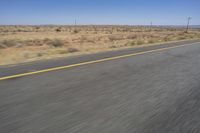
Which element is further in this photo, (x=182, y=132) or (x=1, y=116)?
(x=1, y=116)

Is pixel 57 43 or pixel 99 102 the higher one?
pixel 99 102

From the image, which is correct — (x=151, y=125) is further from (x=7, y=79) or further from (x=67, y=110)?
(x=7, y=79)

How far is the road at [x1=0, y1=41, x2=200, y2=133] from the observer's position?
2777 millimetres

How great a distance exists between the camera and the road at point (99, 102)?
2.78 m

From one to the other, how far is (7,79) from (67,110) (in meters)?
2.59

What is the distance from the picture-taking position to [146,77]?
563cm

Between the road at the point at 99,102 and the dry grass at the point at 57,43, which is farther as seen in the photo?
the dry grass at the point at 57,43

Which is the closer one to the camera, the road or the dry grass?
the road

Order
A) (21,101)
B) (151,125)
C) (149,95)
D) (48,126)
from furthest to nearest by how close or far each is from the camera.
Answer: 1. (149,95)
2. (21,101)
3. (151,125)
4. (48,126)

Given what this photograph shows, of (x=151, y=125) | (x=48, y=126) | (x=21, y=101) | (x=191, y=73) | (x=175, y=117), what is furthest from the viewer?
(x=191, y=73)

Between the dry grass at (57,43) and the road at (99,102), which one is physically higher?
the road at (99,102)

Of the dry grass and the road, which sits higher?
the road

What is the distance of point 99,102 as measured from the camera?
365cm

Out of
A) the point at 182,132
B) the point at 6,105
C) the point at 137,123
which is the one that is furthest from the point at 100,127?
the point at 6,105
